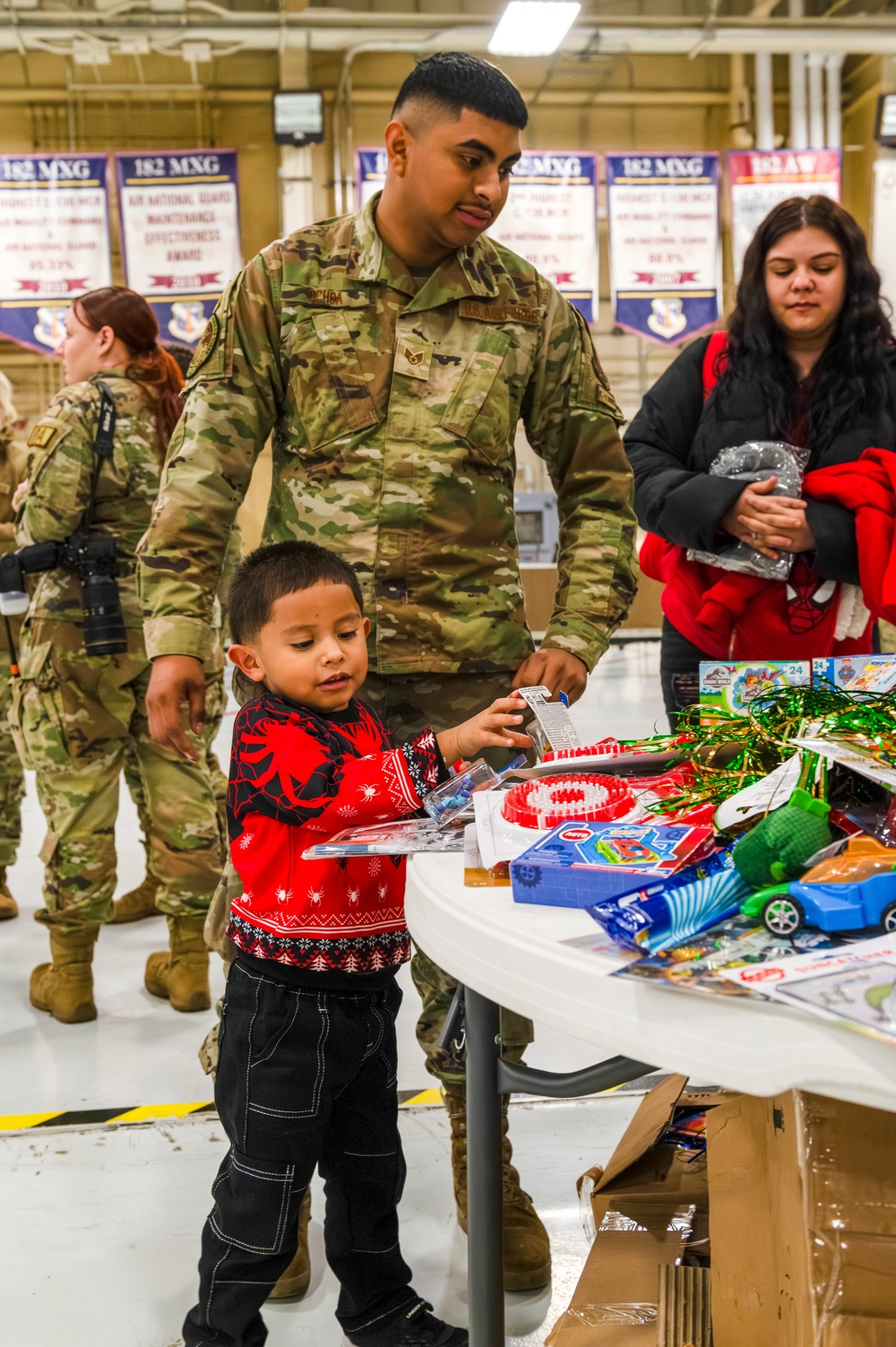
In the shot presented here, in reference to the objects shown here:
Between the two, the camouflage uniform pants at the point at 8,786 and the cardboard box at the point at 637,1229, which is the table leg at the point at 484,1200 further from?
the camouflage uniform pants at the point at 8,786

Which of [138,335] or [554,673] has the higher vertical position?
[138,335]

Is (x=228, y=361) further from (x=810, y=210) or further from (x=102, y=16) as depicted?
(x=102, y=16)

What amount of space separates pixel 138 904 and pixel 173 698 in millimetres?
2179

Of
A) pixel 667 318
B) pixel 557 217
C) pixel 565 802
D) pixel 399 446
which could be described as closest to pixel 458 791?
pixel 565 802

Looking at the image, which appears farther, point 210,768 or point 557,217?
point 557,217

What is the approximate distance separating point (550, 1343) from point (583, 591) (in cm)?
107

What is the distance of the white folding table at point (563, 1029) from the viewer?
0.68 m

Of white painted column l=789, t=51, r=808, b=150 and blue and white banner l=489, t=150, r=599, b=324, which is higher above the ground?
white painted column l=789, t=51, r=808, b=150

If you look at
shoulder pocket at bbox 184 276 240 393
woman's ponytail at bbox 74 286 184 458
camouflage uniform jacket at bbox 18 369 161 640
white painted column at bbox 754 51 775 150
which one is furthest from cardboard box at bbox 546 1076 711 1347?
white painted column at bbox 754 51 775 150

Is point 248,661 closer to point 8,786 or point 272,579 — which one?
point 272,579

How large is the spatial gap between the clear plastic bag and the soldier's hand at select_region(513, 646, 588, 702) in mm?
423

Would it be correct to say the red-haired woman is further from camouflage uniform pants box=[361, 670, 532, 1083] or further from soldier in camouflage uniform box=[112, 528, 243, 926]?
camouflage uniform pants box=[361, 670, 532, 1083]

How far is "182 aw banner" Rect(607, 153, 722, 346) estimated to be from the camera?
940cm

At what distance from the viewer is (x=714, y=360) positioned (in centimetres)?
228
